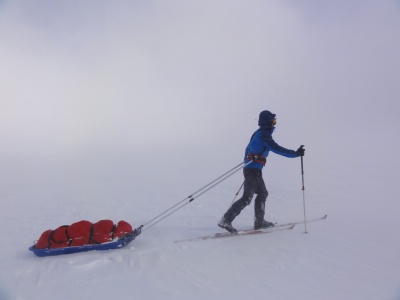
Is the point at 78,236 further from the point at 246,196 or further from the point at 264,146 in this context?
the point at 264,146

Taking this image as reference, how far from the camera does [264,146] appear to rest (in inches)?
245

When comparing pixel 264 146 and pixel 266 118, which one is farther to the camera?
pixel 264 146

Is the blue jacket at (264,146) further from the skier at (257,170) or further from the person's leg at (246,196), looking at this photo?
the person's leg at (246,196)

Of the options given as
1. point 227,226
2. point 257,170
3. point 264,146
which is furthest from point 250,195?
point 264,146

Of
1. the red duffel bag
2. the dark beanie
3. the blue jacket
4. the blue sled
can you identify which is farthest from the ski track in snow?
the dark beanie

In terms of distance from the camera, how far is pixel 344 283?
405cm

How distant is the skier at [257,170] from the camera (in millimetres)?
6086

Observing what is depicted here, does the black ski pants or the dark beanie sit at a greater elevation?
the dark beanie

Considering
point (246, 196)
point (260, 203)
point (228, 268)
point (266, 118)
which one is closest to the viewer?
point (228, 268)

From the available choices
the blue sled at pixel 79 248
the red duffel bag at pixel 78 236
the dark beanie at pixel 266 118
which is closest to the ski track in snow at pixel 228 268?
the blue sled at pixel 79 248

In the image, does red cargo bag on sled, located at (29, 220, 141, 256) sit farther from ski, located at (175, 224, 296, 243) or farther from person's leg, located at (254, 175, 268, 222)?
person's leg, located at (254, 175, 268, 222)

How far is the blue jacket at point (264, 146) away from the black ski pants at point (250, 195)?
160 mm

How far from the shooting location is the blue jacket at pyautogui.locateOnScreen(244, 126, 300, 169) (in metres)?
5.89

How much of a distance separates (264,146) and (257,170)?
490 mm
